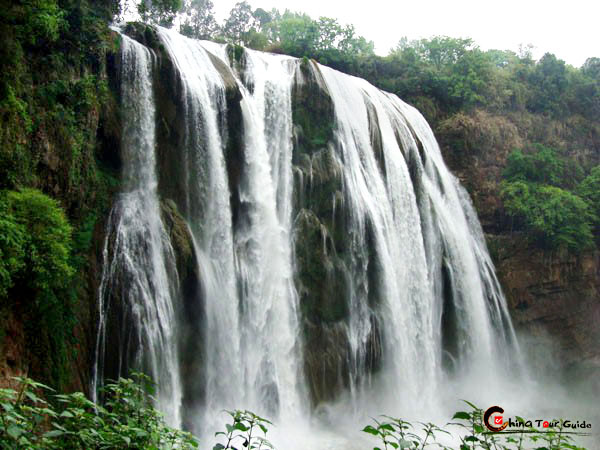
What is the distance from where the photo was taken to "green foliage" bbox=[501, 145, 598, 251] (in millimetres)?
20766

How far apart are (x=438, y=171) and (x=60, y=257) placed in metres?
15.3

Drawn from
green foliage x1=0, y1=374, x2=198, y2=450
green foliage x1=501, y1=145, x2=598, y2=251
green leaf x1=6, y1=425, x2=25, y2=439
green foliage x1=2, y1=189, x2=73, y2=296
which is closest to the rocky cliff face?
green foliage x1=501, y1=145, x2=598, y2=251

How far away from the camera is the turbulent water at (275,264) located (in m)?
10.4

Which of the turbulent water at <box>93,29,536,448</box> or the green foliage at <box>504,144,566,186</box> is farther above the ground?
the green foliage at <box>504,144,566,186</box>

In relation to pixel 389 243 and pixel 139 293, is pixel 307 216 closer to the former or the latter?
pixel 389 243

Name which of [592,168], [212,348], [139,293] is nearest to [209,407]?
[212,348]

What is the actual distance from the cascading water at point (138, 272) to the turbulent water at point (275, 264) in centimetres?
3

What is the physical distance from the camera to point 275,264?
1305 cm

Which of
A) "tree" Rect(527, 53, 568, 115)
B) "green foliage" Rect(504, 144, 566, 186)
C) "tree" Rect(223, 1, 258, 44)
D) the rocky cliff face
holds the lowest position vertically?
the rocky cliff face

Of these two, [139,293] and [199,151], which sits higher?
[199,151]

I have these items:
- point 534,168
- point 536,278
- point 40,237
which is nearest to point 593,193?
point 534,168

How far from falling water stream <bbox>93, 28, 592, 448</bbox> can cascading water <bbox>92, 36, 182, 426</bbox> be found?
3 cm

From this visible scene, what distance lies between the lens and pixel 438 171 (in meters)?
19.8

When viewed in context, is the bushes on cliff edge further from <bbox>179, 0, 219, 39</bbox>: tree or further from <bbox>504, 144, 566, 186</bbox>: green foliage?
<bbox>179, 0, 219, 39</bbox>: tree
